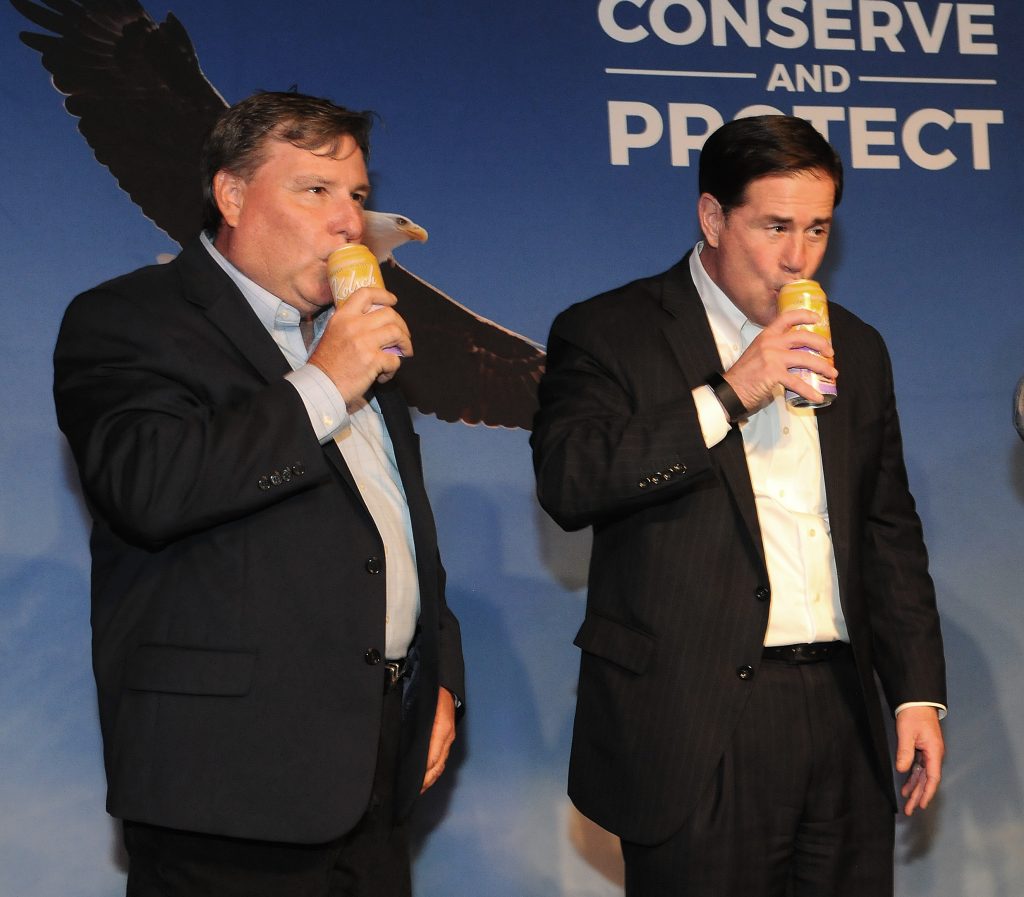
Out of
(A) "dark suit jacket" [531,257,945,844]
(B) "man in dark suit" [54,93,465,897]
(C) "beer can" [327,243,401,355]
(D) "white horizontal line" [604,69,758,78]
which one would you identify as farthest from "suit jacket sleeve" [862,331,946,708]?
→ (D) "white horizontal line" [604,69,758,78]

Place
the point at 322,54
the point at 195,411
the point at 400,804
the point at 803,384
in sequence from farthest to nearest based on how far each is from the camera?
the point at 322,54, the point at 400,804, the point at 803,384, the point at 195,411

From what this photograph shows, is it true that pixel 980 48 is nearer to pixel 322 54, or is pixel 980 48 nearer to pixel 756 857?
pixel 322 54

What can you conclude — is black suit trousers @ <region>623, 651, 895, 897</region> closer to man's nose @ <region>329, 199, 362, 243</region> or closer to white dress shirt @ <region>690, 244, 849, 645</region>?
white dress shirt @ <region>690, 244, 849, 645</region>

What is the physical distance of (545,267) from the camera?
11.2 ft

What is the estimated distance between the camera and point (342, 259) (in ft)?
6.68

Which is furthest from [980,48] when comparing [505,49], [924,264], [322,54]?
[322,54]

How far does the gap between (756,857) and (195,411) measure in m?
1.17

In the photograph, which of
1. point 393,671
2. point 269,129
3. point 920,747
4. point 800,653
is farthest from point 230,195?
point 920,747

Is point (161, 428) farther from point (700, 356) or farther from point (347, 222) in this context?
point (700, 356)

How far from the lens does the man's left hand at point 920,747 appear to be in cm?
238

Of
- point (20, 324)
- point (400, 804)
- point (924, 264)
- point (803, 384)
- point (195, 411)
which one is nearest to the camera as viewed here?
point (195, 411)

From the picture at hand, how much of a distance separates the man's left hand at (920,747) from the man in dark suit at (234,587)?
3.12 feet

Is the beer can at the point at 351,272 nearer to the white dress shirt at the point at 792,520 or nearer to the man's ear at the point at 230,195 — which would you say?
the man's ear at the point at 230,195

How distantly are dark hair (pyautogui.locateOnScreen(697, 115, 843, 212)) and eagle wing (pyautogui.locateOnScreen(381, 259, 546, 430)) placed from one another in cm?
100
